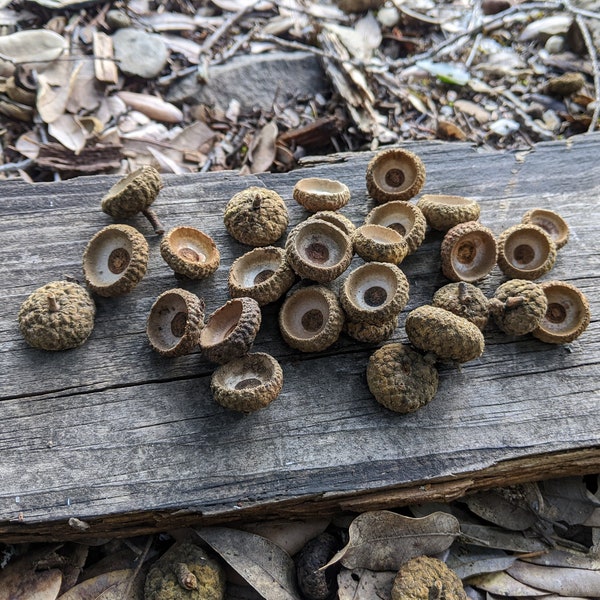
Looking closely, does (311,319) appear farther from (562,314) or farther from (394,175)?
(562,314)

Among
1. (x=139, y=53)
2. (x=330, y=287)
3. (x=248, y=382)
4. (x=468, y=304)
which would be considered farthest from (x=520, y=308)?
(x=139, y=53)

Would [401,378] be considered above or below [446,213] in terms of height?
below

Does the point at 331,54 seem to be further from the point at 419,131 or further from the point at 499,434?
the point at 499,434

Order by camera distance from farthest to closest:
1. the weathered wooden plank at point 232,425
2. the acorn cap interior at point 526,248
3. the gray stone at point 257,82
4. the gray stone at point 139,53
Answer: the gray stone at point 257,82, the gray stone at point 139,53, the acorn cap interior at point 526,248, the weathered wooden plank at point 232,425

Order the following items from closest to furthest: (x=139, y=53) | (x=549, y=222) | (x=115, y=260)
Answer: (x=115, y=260) < (x=549, y=222) < (x=139, y=53)

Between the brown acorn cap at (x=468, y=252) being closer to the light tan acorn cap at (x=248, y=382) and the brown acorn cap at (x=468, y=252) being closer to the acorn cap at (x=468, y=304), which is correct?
the acorn cap at (x=468, y=304)

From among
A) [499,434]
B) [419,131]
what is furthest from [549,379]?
[419,131]

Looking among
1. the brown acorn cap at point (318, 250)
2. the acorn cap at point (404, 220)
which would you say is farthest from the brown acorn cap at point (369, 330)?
the acorn cap at point (404, 220)
